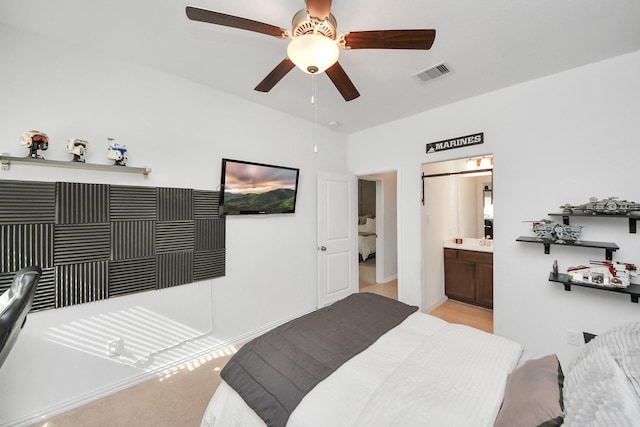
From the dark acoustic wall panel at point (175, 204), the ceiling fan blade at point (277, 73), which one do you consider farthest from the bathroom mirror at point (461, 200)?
the dark acoustic wall panel at point (175, 204)

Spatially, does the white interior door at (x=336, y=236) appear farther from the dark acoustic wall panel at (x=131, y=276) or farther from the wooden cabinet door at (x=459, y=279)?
the dark acoustic wall panel at (x=131, y=276)

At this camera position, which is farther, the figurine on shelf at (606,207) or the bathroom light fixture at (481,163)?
the bathroom light fixture at (481,163)

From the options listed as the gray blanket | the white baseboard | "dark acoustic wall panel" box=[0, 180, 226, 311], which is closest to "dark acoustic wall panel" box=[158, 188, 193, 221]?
"dark acoustic wall panel" box=[0, 180, 226, 311]

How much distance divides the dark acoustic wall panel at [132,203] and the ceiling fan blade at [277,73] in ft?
4.37

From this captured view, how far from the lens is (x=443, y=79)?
234 centimetres

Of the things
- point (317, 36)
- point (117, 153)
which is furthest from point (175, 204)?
point (317, 36)

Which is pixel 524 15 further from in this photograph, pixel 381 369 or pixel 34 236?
pixel 34 236

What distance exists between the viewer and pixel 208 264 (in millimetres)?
2521

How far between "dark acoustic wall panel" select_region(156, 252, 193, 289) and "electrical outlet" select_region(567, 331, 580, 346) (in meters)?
3.45

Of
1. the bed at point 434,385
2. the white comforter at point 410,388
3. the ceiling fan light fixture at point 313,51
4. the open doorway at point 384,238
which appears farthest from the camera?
the open doorway at point 384,238

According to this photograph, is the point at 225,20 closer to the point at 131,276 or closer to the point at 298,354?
the point at 298,354

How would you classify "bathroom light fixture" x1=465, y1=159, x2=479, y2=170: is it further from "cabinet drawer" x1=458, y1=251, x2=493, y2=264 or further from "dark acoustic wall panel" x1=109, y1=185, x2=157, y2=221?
"dark acoustic wall panel" x1=109, y1=185, x2=157, y2=221

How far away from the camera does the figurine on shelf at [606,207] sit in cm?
181

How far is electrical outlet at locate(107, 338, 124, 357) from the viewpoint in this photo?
6.57 feet
